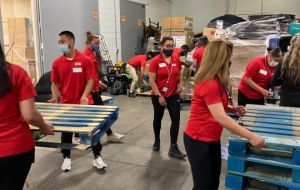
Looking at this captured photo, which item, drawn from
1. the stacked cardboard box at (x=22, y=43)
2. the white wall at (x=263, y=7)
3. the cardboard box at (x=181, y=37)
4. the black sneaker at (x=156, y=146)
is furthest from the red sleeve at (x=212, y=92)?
the white wall at (x=263, y=7)

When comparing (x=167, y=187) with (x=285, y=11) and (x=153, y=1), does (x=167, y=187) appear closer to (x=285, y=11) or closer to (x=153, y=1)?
(x=153, y=1)

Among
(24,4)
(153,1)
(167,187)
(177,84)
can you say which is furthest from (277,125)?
(153,1)

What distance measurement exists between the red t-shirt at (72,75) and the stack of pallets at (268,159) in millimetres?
1910

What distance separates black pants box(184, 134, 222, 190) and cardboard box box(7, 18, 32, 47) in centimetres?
705

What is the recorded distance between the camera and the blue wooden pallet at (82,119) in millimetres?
2356

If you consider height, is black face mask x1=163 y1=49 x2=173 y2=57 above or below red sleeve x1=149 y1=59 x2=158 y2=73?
above

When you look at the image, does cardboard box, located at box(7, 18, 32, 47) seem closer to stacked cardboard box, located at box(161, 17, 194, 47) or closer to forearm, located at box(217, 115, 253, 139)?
stacked cardboard box, located at box(161, 17, 194, 47)

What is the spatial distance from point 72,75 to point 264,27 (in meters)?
4.76

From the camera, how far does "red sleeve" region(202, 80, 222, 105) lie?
1938mm

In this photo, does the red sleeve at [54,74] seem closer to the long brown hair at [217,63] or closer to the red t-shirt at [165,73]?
the red t-shirt at [165,73]

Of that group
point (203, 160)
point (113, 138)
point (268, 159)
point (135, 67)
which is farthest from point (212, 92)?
point (135, 67)

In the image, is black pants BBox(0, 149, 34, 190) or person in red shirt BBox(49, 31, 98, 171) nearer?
black pants BBox(0, 149, 34, 190)

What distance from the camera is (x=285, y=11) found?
1220 cm

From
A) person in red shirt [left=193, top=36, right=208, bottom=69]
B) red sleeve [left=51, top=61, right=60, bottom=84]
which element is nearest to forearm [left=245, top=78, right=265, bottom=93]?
red sleeve [left=51, top=61, right=60, bottom=84]
